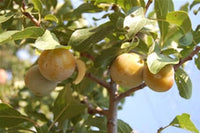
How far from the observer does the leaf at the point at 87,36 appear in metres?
0.85

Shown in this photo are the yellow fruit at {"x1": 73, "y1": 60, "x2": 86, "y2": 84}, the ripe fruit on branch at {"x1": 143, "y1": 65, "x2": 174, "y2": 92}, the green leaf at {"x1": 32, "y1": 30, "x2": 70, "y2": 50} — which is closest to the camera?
the green leaf at {"x1": 32, "y1": 30, "x2": 70, "y2": 50}

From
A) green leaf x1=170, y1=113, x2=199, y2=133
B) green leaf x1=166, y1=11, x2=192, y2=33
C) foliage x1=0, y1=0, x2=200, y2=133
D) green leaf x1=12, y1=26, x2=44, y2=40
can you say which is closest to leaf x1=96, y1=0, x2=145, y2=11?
Answer: foliage x1=0, y1=0, x2=200, y2=133


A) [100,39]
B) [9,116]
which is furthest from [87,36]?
[9,116]

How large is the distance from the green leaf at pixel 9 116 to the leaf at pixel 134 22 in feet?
1.44

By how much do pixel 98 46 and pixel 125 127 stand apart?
37cm

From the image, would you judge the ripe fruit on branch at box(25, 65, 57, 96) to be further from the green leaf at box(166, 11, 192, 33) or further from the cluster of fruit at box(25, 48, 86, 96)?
the green leaf at box(166, 11, 192, 33)

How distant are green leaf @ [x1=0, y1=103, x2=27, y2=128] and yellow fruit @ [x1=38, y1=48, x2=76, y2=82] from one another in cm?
18

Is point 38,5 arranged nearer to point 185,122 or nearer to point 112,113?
point 112,113

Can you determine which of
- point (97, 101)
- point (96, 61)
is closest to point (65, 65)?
point (96, 61)

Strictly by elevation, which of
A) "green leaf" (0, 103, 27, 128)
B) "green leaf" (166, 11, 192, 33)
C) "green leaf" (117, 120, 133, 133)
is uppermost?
"green leaf" (166, 11, 192, 33)

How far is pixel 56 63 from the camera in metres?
0.82

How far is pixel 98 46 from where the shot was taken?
123cm

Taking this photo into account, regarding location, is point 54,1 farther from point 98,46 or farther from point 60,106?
point 60,106

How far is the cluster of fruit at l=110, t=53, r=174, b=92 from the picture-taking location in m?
0.82
